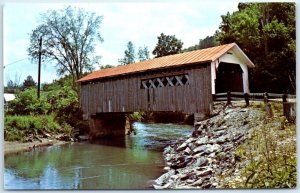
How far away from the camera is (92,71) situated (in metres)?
4.08

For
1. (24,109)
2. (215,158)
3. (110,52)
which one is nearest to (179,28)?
(110,52)

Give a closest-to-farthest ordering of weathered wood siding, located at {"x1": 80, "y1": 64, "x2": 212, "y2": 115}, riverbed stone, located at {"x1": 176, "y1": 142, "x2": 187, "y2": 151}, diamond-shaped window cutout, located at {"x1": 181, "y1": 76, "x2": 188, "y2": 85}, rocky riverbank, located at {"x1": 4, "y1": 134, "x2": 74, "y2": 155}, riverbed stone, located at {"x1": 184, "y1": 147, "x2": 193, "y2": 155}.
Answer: rocky riverbank, located at {"x1": 4, "y1": 134, "x2": 74, "y2": 155}, riverbed stone, located at {"x1": 184, "y1": 147, "x2": 193, "y2": 155}, riverbed stone, located at {"x1": 176, "y1": 142, "x2": 187, "y2": 151}, weathered wood siding, located at {"x1": 80, "y1": 64, "x2": 212, "y2": 115}, diamond-shaped window cutout, located at {"x1": 181, "y1": 76, "x2": 188, "y2": 85}

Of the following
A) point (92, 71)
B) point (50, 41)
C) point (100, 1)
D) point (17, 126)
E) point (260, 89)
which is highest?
point (100, 1)

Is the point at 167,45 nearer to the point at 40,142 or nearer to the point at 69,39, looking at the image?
the point at 69,39

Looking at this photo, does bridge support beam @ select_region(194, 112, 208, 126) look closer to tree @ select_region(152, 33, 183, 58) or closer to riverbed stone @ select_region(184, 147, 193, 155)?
riverbed stone @ select_region(184, 147, 193, 155)

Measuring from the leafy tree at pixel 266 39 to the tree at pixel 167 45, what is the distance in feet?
1.28

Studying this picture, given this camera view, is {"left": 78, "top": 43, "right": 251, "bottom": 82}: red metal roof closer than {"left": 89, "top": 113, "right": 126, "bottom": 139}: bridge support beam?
Yes

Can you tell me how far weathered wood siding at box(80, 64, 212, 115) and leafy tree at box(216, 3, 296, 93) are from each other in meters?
0.74

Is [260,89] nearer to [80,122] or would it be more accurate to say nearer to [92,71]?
[92,71]

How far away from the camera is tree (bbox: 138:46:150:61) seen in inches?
147

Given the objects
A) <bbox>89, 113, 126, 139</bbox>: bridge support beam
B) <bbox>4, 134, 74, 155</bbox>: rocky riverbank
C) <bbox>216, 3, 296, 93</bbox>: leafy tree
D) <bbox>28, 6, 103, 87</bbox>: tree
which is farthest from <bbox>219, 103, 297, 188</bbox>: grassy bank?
<bbox>89, 113, 126, 139</bbox>: bridge support beam

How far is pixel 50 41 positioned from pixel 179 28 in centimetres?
126

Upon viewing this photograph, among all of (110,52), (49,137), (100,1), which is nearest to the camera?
(100,1)

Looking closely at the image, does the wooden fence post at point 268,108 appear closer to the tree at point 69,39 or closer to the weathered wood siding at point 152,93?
the weathered wood siding at point 152,93
